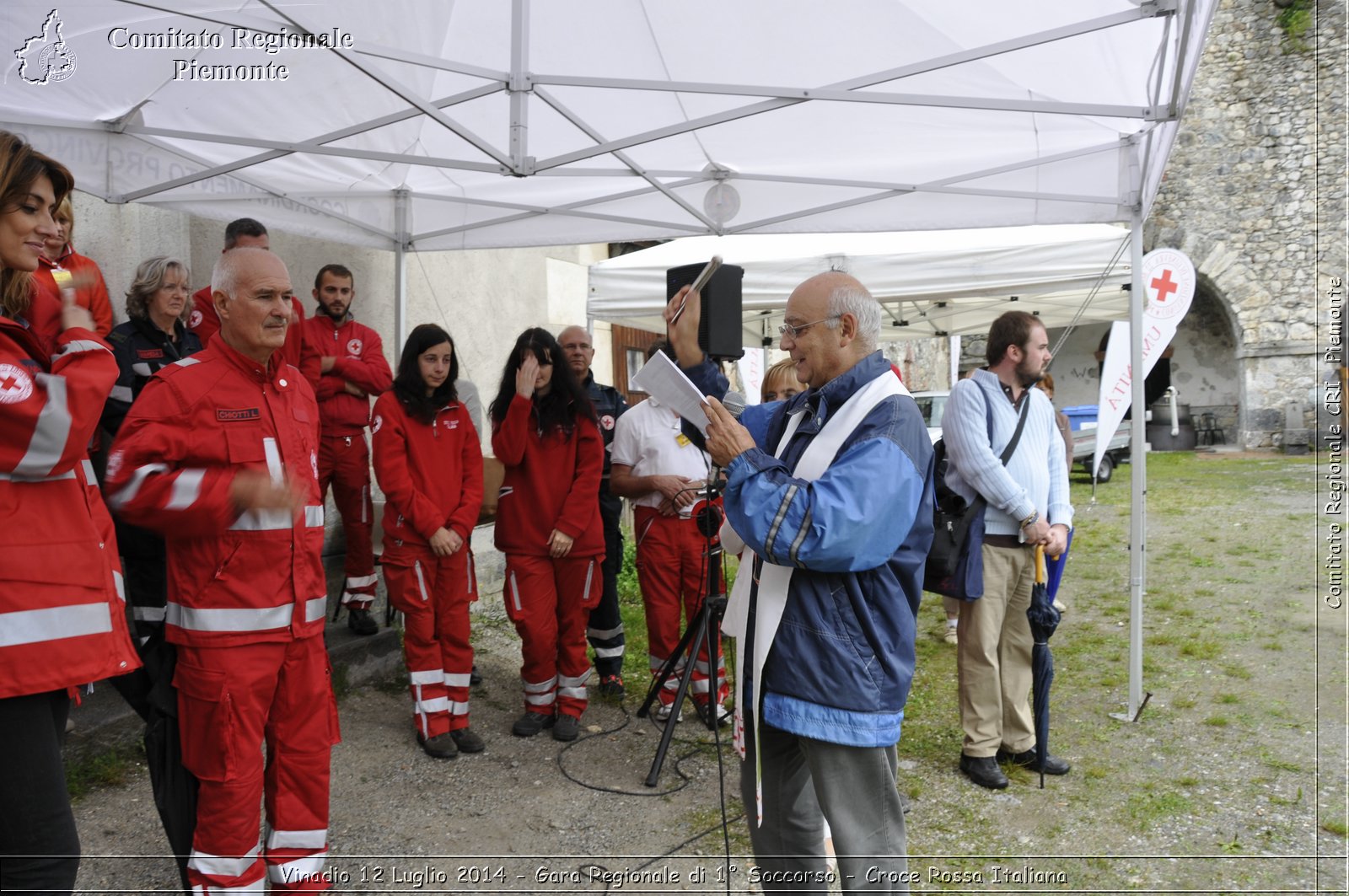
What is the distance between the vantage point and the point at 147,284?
365 cm

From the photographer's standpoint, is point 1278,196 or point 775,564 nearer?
point 775,564

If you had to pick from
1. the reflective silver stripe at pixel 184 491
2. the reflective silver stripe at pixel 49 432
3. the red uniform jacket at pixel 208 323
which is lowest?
the reflective silver stripe at pixel 184 491

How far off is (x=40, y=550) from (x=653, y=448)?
3.17m

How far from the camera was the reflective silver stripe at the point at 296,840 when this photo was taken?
2754mm

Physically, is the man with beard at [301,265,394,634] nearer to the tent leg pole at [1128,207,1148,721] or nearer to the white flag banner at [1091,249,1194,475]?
the tent leg pole at [1128,207,1148,721]

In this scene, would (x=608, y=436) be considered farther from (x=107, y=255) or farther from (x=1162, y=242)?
(x=1162, y=242)

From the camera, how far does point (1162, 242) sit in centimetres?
2169

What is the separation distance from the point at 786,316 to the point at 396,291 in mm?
4361

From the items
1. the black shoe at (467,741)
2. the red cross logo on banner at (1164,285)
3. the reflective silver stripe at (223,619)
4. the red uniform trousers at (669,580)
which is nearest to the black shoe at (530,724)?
the black shoe at (467,741)

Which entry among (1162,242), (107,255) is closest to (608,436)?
(107,255)

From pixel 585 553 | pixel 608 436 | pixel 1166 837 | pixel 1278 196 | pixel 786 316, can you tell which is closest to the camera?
pixel 786 316

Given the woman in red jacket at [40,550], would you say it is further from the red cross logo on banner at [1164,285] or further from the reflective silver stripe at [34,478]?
the red cross logo on banner at [1164,285]

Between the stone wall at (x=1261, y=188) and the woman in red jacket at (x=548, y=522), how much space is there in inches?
834

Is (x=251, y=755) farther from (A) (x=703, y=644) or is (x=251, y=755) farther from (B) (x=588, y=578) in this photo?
(A) (x=703, y=644)
